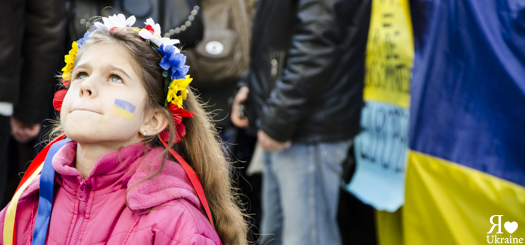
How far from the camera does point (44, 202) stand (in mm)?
1637

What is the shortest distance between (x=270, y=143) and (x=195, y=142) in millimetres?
1113

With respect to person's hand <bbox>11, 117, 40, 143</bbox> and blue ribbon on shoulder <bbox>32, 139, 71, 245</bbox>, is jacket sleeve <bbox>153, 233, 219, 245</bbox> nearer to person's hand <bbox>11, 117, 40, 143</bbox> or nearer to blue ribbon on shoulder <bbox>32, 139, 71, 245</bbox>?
blue ribbon on shoulder <bbox>32, 139, 71, 245</bbox>

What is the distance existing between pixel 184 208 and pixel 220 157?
0.40m

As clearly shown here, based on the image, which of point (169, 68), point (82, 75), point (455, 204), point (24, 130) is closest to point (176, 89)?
point (169, 68)

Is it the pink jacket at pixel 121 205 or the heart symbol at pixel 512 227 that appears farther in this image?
the heart symbol at pixel 512 227

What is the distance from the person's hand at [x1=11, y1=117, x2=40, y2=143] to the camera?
10.2 ft

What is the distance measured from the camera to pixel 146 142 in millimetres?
1736

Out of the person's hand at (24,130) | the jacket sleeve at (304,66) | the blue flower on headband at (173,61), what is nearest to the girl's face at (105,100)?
the blue flower on headband at (173,61)

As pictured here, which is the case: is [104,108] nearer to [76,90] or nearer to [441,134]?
[76,90]

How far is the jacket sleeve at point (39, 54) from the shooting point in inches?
118

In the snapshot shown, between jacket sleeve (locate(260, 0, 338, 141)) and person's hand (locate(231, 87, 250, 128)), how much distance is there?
497 millimetres

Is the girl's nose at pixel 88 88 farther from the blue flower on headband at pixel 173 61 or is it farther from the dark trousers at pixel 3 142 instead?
the dark trousers at pixel 3 142

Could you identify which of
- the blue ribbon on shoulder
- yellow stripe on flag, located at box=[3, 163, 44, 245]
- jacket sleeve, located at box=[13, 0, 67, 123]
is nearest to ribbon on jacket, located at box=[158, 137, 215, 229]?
the blue ribbon on shoulder

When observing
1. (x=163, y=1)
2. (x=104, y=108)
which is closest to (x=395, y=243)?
(x=163, y=1)
